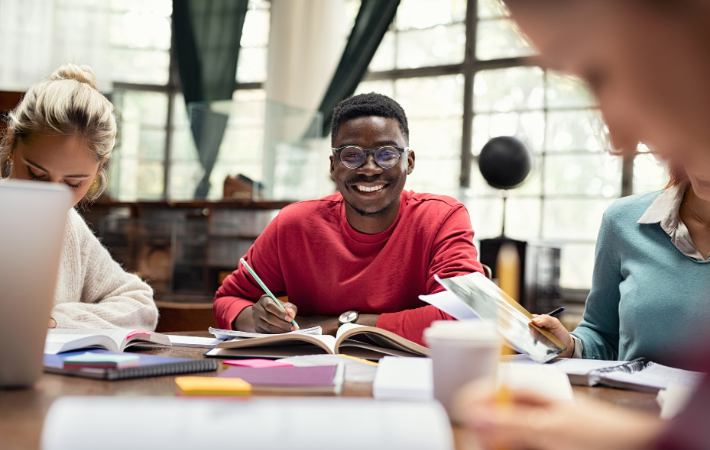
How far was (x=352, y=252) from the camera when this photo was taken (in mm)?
1828

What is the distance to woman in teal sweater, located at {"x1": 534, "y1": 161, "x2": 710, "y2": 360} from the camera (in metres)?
1.28

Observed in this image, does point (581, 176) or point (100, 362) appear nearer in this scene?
point (100, 362)

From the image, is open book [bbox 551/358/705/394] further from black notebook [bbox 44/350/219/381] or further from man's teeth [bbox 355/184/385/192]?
man's teeth [bbox 355/184/385/192]

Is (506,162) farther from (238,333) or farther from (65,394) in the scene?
(65,394)

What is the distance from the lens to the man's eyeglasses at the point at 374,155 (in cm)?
180

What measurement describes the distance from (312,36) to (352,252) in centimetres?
451

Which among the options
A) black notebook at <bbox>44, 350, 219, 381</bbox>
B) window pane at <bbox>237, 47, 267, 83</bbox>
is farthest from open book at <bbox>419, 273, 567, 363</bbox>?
window pane at <bbox>237, 47, 267, 83</bbox>

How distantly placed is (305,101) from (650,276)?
4.76 metres

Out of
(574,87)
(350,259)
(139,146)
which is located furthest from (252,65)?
(574,87)

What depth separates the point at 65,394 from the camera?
732 mm

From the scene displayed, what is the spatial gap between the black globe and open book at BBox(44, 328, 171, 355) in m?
3.28

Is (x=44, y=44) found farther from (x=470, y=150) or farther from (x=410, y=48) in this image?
(x=470, y=150)

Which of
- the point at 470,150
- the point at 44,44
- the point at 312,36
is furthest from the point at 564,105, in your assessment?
the point at 44,44

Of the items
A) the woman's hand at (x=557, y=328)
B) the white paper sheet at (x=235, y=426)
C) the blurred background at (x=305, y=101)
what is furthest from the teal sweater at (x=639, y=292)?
the blurred background at (x=305, y=101)
